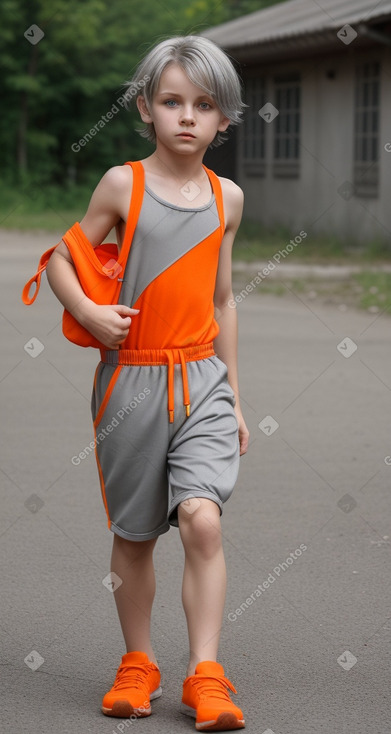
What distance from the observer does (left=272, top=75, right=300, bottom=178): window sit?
77.7 ft

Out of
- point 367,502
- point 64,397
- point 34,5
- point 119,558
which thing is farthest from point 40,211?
point 119,558

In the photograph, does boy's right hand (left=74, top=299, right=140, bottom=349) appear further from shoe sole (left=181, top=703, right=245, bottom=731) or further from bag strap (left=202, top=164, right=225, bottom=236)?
shoe sole (left=181, top=703, right=245, bottom=731)

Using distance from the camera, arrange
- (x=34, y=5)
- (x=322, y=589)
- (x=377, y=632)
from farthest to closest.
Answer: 1. (x=34, y=5)
2. (x=322, y=589)
3. (x=377, y=632)

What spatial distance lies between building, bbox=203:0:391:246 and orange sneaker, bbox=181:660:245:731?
1574 cm

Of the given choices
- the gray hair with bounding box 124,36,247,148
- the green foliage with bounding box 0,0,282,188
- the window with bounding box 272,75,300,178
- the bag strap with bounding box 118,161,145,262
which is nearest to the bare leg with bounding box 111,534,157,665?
the bag strap with bounding box 118,161,145,262

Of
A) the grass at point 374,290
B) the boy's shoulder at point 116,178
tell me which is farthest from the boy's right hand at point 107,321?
the grass at point 374,290

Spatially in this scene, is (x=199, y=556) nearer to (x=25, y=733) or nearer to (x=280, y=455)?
(x=25, y=733)

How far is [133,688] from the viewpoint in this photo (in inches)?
142

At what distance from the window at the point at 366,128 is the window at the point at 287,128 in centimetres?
207

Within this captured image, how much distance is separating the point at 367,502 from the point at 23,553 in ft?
5.61

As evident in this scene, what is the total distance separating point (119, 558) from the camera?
A: 147 inches

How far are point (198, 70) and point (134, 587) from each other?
4.77 ft

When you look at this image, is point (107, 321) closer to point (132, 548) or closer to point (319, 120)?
point (132, 548)

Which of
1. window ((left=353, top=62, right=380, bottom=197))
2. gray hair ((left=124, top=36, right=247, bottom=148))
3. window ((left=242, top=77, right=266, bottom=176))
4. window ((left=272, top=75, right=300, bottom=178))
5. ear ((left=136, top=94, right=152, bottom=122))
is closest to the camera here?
gray hair ((left=124, top=36, right=247, bottom=148))
